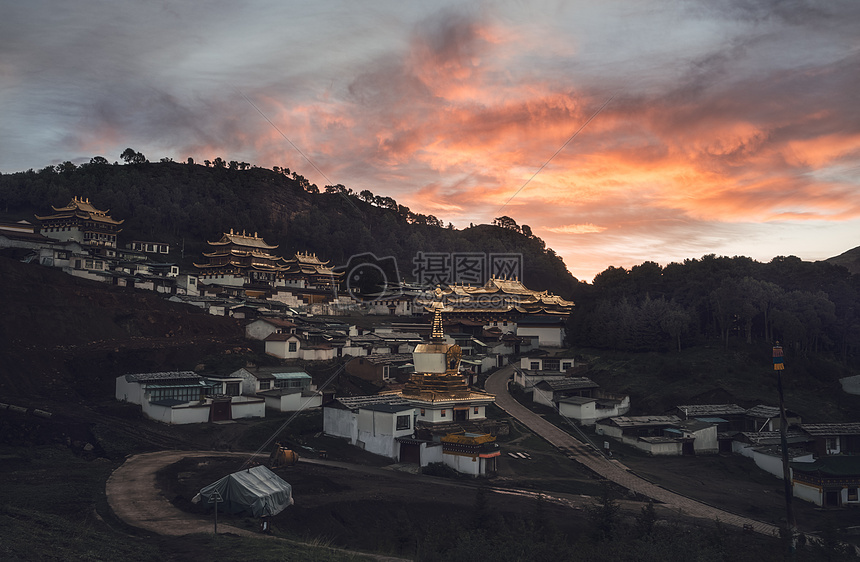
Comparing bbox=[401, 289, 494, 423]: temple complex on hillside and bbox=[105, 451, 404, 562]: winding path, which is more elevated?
bbox=[401, 289, 494, 423]: temple complex on hillside

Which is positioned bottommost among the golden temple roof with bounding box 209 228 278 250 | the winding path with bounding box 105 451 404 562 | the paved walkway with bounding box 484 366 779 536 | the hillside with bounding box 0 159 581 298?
the paved walkway with bounding box 484 366 779 536

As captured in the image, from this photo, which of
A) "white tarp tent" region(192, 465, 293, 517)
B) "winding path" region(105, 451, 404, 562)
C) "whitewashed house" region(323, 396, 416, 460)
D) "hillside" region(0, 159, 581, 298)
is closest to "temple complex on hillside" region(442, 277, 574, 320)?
"hillside" region(0, 159, 581, 298)

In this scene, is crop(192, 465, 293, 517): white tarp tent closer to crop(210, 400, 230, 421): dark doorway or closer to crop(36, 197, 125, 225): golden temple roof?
crop(210, 400, 230, 421): dark doorway

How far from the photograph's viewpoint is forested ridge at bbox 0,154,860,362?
Answer: 59438 millimetres

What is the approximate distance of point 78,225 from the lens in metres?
76.9

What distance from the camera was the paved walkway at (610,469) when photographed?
29.2 meters

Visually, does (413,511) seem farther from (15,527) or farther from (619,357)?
(619,357)

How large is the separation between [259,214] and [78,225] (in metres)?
59.7

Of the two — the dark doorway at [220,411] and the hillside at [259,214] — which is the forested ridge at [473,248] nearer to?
the hillside at [259,214]

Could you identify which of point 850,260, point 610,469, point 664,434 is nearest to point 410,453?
point 610,469

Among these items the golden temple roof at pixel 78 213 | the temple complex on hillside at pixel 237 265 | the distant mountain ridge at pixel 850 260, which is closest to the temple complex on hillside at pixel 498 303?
the temple complex on hillside at pixel 237 265

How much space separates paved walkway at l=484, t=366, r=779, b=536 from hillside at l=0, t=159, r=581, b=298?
2485 inches

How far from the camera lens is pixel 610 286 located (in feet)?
261

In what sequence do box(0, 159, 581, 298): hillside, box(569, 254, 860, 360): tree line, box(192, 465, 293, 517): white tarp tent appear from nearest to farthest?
box(192, 465, 293, 517): white tarp tent
box(569, 254, 860, 360): tree line
box(0, 159, 581, 298): hillside
